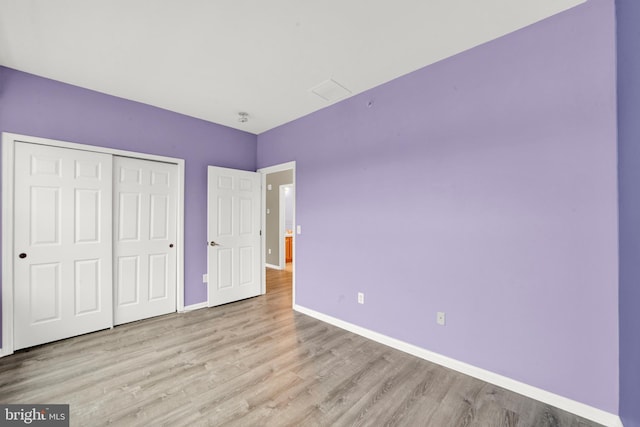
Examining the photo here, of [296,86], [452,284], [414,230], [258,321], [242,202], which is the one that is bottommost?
[258,321]

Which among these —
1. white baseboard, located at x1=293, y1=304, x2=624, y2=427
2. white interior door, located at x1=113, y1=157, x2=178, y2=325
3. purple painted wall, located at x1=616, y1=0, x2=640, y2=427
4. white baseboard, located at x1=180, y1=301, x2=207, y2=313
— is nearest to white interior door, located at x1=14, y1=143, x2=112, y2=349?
white interior door, located at x1=113, y1=157, x2=178, y2=325

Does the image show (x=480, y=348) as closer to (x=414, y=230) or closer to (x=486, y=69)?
(x=414, y=230)

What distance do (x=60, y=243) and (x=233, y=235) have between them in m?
1.80

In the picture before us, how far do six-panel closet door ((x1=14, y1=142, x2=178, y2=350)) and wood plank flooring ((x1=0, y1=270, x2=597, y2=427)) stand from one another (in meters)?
0.28

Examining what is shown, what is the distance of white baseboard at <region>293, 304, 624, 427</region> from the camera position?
1551mm

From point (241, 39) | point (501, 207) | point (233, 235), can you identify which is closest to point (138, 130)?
point (233, 235)

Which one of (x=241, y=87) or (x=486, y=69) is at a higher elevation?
(x=241, y=87)

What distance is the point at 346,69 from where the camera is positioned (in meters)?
2.37

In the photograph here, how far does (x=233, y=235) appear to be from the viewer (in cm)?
374

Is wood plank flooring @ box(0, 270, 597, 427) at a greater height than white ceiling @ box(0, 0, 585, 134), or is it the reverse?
white ceiling @ box(0, 0, 585, 134)

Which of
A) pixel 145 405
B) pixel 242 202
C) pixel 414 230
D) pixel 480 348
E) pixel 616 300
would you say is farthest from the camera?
pixel 242 202

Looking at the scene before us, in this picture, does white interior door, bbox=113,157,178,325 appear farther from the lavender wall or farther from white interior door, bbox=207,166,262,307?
white interior door, bbox=207,166,262,307

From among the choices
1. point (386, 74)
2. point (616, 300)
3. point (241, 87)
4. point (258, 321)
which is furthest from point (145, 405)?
point (386, 74)

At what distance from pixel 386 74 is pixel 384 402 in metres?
2.76
